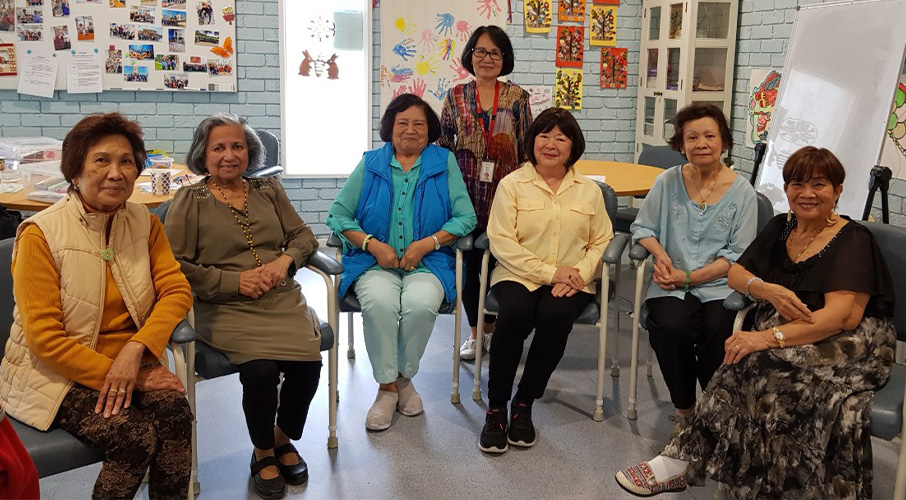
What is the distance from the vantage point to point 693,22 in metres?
4.95

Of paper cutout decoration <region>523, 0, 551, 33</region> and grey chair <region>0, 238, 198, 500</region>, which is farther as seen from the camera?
paper cutout decoration <region>523, 0, 551, 33</region>

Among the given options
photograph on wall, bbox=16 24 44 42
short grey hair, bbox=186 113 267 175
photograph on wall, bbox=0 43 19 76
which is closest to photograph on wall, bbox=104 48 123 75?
photograph on wall, bbox=16 24 44 42

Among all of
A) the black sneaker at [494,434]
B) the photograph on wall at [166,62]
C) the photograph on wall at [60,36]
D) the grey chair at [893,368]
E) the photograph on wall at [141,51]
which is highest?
the photograph on wall at [60,36]

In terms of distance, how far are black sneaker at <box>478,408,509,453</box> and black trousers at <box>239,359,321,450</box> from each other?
643mm

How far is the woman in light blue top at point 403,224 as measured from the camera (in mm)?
3039

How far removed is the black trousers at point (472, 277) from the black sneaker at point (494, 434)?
A: 0.65 m

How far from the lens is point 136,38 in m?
5.05

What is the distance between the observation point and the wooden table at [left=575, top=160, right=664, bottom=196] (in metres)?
3.74

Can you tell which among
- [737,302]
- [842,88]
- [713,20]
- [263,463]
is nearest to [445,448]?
[263,463]

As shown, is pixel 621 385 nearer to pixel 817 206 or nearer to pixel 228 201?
pixel 817 206

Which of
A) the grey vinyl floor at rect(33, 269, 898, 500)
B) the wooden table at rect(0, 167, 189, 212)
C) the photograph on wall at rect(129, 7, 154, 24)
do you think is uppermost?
the photograph on wall at rect(129, 7, 154, 24)

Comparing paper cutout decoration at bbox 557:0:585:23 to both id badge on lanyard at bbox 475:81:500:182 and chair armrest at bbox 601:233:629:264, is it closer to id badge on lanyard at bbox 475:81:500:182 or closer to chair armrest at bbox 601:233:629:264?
id badge on lanyard at bbox 475:81:500:182

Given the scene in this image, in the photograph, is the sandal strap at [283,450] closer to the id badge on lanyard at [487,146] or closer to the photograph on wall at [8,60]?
the id badge on lanyard at [487,146]

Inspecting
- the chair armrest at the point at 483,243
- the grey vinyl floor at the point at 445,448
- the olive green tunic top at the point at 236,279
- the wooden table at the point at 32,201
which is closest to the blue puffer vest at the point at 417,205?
the chair armrest at the point at 483,243
